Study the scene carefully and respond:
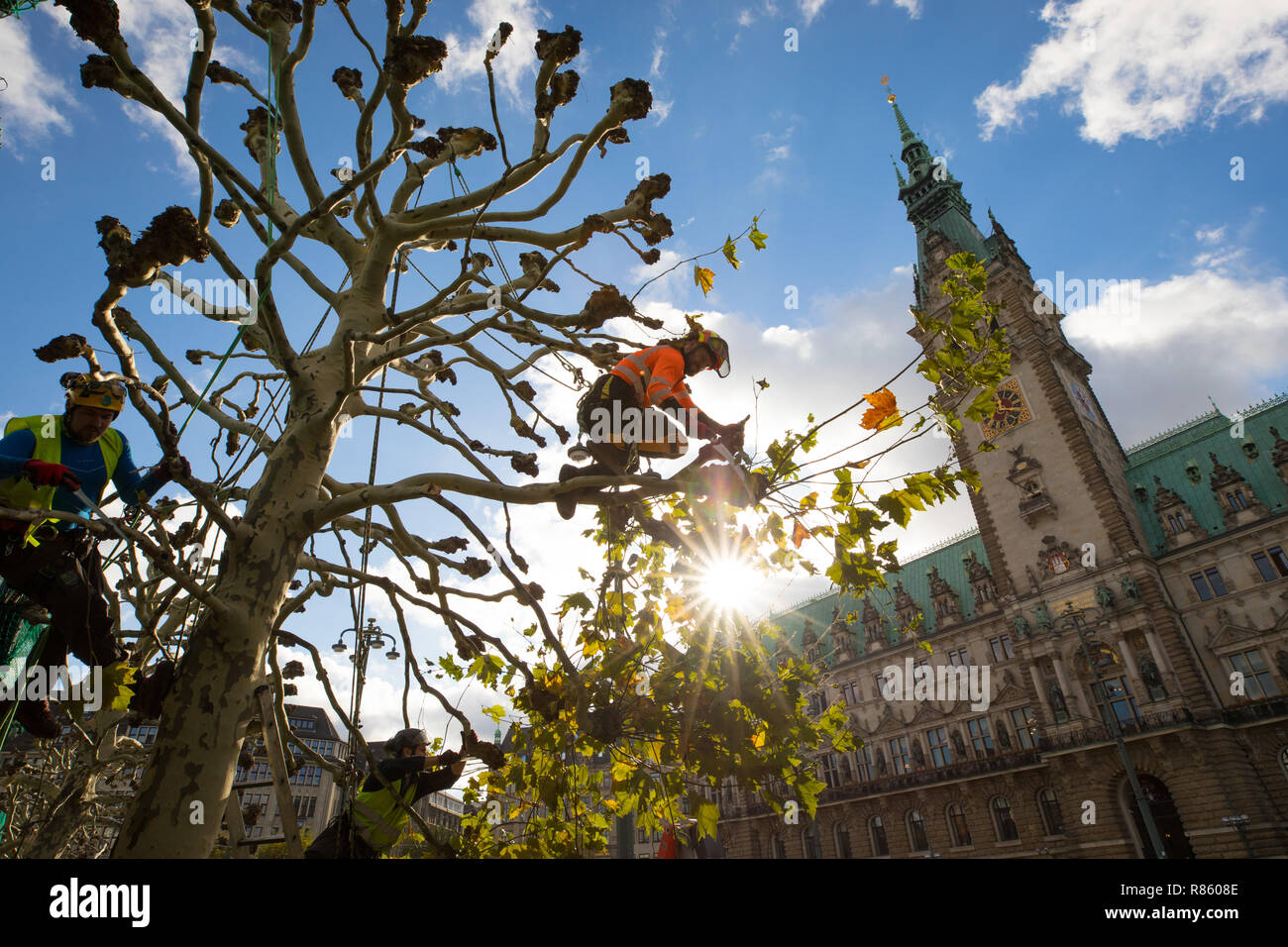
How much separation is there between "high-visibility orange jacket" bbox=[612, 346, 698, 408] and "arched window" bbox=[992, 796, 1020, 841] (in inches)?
1534

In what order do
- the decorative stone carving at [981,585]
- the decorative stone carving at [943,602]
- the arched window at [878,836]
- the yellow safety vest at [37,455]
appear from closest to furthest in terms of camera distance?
1. the yellow safety vest at [37,455]
2. the arched window at [878,836]
3. the decorative stone carving at [981,585]
4. the decorative stone carving at [943,602]

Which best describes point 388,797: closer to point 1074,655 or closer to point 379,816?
point 379,816

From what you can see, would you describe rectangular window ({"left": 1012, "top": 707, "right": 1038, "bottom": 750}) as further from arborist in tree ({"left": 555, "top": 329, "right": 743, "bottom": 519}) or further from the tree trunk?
the tree trunk

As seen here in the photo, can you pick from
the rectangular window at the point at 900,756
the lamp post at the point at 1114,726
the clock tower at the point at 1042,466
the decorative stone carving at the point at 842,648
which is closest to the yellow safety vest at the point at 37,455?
the lamp post at the point at 1114,726

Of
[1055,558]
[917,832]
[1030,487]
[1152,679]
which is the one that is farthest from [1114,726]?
[917,832]

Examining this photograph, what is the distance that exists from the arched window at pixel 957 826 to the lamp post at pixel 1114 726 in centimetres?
939

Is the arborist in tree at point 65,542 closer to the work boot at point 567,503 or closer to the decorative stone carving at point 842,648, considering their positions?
the work boot at point 567,503

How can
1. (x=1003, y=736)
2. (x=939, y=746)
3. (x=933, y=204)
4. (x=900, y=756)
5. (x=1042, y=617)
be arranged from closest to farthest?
(x=1042, y=617), (x=1003, y=736), (x=939, y=746), (x=900, y=756), (x=933, y=204)

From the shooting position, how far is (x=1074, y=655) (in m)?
31.7

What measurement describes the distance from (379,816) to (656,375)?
339 cm

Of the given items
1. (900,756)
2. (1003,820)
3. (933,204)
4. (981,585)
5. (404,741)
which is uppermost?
(933,204)

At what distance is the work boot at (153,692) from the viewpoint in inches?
137
